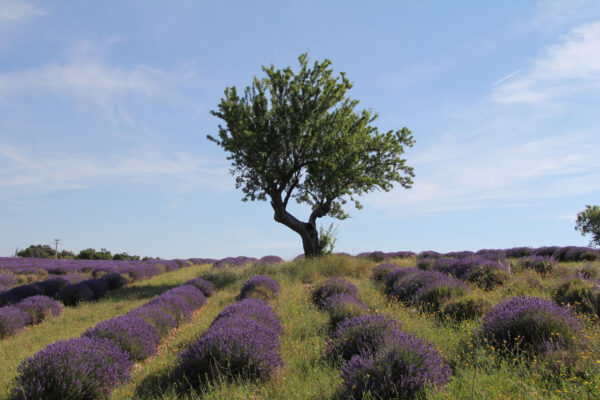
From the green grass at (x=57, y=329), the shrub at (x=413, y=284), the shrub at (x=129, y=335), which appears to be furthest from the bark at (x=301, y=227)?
the shrub at (x=129, y=335)

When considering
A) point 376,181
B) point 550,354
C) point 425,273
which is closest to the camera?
point 550,354

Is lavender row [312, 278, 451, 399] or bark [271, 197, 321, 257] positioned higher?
bark [271, 197, 321, 257]

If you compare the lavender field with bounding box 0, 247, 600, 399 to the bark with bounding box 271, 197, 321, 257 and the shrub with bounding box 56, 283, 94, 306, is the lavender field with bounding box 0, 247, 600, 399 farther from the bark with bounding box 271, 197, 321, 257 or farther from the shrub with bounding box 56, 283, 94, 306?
the bark with bounding box 271, 197, 321, 257

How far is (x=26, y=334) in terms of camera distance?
8.57m

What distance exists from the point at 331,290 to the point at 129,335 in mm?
4710

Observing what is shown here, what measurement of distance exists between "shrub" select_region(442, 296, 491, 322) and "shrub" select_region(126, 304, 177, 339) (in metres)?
5.67

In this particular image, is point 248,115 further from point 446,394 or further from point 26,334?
point 446,394

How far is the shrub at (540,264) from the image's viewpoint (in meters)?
11.0

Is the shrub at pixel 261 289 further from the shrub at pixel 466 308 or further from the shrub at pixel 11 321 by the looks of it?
the shrub at pixel 11 321

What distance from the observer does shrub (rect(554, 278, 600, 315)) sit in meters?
6.28

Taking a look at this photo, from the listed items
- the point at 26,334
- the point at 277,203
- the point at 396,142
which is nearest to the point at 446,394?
the point at 26,334

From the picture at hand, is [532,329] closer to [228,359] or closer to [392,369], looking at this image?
[392,369]

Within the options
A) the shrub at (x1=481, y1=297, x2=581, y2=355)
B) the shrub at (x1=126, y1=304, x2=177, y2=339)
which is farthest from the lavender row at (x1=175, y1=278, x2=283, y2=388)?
the shrub at (x1=481, y1=297, x2=581, y2=355)

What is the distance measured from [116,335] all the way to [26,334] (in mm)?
4938
